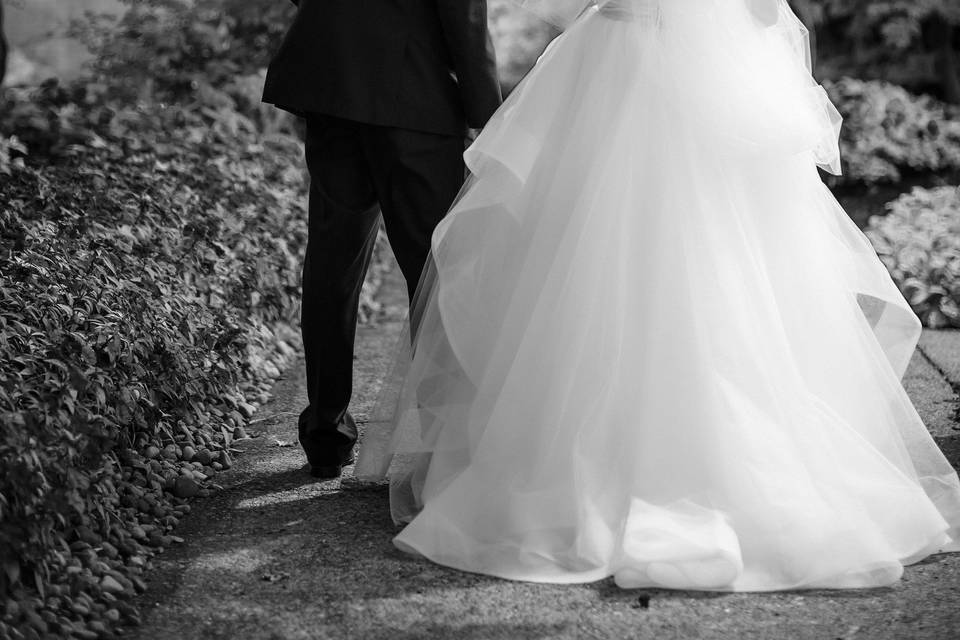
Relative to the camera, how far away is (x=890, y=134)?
31.7 feet

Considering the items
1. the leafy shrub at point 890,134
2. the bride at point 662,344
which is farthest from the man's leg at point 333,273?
the leafy shrub at point 890,134

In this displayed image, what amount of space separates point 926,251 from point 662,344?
413cm

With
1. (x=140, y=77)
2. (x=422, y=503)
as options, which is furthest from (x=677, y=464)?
(x=140, y=77)

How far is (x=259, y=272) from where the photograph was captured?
17.4 ft

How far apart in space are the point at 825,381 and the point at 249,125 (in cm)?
492

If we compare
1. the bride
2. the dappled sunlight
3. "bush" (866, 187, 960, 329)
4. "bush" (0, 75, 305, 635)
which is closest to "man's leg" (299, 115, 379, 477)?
the bride

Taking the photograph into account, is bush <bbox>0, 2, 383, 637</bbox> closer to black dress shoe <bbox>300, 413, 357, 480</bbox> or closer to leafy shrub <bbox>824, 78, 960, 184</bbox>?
black dress shoe <bbox>300, 413, 357, 480</bbox>

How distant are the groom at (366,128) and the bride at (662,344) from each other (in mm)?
210

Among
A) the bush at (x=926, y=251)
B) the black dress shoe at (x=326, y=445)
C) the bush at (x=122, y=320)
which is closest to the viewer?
the bush at (x=122, y=320)

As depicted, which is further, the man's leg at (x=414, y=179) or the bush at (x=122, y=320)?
the man's leg at (x=414, y=179)

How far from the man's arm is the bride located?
0.12 m

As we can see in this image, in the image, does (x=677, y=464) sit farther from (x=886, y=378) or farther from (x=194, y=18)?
(x=194, y=18)

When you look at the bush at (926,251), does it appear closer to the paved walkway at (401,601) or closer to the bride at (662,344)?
the bride at (662,344)

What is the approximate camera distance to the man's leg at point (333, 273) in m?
3.73
